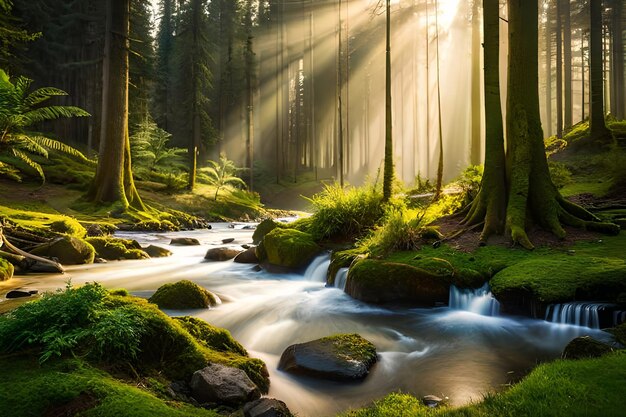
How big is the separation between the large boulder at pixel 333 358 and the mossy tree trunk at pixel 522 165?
4.98 m

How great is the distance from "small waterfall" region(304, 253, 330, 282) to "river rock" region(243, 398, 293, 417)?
7.17 metres

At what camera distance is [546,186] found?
9547mm

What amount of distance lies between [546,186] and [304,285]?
610 cm

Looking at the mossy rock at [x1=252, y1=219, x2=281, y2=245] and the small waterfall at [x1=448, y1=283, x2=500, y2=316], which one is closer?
the small waterfall at [x1=448, y1=283, x2=500, y2=316]

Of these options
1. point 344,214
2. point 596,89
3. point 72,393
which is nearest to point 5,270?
point 72,393

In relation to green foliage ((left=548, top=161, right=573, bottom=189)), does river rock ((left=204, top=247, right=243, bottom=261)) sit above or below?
below

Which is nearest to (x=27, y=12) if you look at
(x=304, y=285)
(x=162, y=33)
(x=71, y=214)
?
(x=71, y=214)

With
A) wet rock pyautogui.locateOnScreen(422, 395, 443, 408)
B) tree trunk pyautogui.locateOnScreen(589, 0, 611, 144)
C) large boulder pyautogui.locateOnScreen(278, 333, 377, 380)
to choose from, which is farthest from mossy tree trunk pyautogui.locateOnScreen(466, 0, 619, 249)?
tree trunk pyautogui.locateOnScreen(589, 0, 611, 144)

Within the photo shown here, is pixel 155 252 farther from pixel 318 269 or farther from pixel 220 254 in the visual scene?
pixel 318 269

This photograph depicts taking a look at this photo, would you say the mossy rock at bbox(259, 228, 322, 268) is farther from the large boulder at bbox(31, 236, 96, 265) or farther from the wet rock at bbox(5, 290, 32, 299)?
the wet rock at bbox(5, 290, 32, 299)

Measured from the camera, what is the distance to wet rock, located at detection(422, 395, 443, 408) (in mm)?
4590

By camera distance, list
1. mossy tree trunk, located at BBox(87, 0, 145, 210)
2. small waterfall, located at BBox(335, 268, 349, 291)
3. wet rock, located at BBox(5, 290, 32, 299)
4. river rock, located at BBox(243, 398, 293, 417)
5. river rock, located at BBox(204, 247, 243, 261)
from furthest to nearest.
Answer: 1. mossy tree trunk, located at BBox(87, 0, 145, 210)
2. river rock, located at BBox(204, 247, 243, 261)
3. small waterfall, located at BBox(335, 268, 349, 291)
4. wet rock, located at BBox(5, 290, 32, 299)
5. river rock, located at BBox(243, 398, 293, 417)

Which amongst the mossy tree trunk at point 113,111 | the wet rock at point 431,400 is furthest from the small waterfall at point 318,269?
the mossy tree trunk at point 113,111

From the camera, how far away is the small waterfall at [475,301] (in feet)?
24.5
